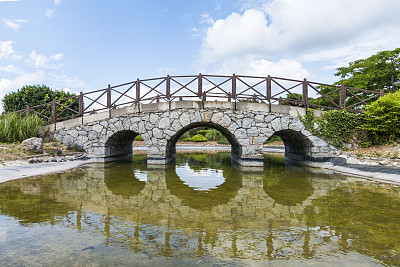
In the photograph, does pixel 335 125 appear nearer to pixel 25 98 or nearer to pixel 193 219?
pixel 193 219

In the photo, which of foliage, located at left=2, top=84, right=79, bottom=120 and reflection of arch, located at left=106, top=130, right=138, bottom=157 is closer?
reflection of arch, located at left=106, top=130, right=138, bottom=157

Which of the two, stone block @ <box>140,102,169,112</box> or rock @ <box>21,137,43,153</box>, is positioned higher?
stone block @ <box>140,102,169,112</box>

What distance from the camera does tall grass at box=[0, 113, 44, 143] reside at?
437 inches

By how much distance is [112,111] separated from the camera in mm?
11484

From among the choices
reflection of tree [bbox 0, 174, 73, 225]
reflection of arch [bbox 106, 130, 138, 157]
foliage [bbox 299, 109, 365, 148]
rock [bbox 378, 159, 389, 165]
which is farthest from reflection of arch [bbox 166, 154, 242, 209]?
reflection of arch [bbox 106, 130, 138, 157]

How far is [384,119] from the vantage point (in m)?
9.77

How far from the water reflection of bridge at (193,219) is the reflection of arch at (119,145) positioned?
243 inches

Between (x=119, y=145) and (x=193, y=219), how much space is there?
11.2 meters

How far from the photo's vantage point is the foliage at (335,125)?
10.5 m

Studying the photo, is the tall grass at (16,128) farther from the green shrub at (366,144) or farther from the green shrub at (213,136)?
the green shrub at (213,136)

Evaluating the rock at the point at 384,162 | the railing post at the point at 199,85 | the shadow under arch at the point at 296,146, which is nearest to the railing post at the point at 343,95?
the shadow under arch at the point at 296,146

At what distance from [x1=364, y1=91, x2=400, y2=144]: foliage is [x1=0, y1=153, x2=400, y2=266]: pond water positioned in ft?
17.7

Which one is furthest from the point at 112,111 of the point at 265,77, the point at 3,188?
the point at 265,77

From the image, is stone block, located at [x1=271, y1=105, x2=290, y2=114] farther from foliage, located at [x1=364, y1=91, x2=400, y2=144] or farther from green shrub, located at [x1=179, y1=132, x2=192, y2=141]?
green shrub, located at [x1=179, y1=132, x2=192, y2=141]
